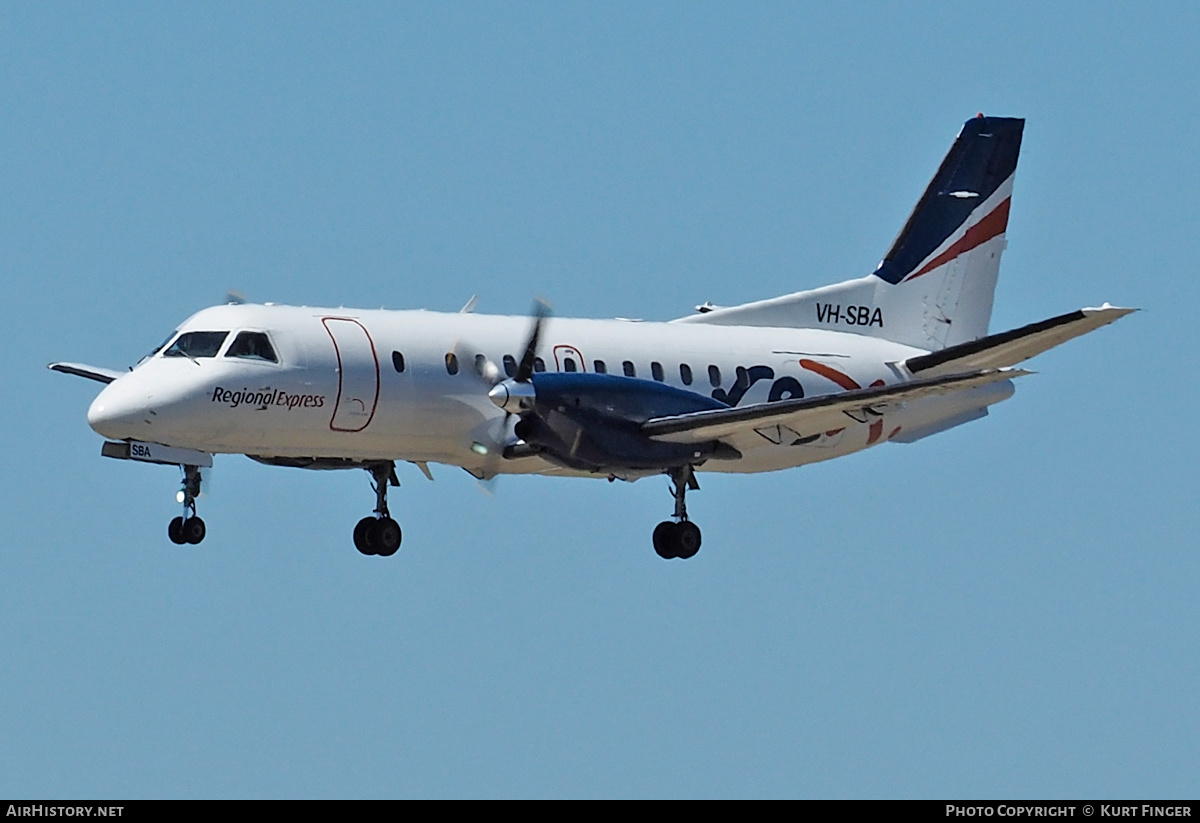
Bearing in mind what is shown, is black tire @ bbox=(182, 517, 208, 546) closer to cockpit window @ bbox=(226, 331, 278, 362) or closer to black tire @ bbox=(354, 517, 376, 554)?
cockpit window @ bbox=(226, 331, 278, 362)

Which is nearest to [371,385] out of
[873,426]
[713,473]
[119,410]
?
[119,410]

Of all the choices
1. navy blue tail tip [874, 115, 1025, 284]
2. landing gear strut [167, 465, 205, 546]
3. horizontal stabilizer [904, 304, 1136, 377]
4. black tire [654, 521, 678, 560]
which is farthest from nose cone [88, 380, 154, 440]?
navy blue tail tip [874, 115, 1025, 284]

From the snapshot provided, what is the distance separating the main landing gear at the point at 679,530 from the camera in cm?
2984

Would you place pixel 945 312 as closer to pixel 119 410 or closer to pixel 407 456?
pixel 407 456

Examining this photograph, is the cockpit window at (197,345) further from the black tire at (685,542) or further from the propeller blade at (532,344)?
the black tire at (685,542)

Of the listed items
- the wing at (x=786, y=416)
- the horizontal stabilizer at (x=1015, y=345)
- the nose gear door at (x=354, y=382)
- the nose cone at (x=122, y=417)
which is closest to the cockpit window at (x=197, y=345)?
the nose cone at (x=122, y=417)

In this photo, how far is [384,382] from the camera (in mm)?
28703

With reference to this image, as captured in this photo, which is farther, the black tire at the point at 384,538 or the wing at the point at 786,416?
the black tire at the point at 384,538

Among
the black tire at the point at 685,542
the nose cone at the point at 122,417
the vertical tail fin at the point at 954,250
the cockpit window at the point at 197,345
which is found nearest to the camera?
the nose cone at the point at 122,417

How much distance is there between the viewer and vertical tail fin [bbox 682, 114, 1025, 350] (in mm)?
34625

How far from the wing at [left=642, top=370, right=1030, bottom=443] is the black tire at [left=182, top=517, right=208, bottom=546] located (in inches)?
231

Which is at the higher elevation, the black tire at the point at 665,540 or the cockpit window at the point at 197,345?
the cockpit window at the point at 197,345

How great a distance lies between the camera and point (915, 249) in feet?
115
